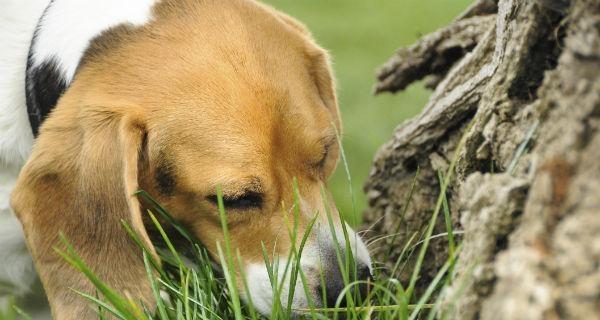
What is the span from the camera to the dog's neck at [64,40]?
2.93m

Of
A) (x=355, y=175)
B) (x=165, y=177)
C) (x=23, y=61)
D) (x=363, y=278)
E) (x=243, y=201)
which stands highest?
(x=23, y=61)

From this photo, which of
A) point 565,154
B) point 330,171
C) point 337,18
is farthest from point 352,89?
point 565,154

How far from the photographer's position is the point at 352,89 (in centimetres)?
613

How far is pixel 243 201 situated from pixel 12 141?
101 cm

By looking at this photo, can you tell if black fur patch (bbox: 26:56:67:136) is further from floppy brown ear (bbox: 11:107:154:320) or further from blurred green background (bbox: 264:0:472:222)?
blurred green background (bbox: 264:0:472:222)

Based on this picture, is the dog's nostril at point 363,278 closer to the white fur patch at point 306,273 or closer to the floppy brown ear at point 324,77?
the white fur patch at point 306,273

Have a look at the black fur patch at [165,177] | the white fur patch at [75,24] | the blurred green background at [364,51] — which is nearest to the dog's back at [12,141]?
the white fur patch at [75,24]

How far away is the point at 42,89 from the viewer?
9.78ft

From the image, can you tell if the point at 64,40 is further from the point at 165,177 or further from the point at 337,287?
the point at 337,287

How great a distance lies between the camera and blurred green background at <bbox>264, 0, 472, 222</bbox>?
5.17m

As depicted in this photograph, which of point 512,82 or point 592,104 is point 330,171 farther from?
point 592,104

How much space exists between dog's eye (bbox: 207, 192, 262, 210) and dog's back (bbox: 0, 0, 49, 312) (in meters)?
0.88

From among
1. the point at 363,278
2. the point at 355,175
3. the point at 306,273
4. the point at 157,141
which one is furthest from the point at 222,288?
the point at 355,175

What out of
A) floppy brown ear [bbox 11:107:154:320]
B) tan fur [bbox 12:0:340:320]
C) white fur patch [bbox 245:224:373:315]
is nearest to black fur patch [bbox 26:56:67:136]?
tan fur [bbox 12:0:340:320]
